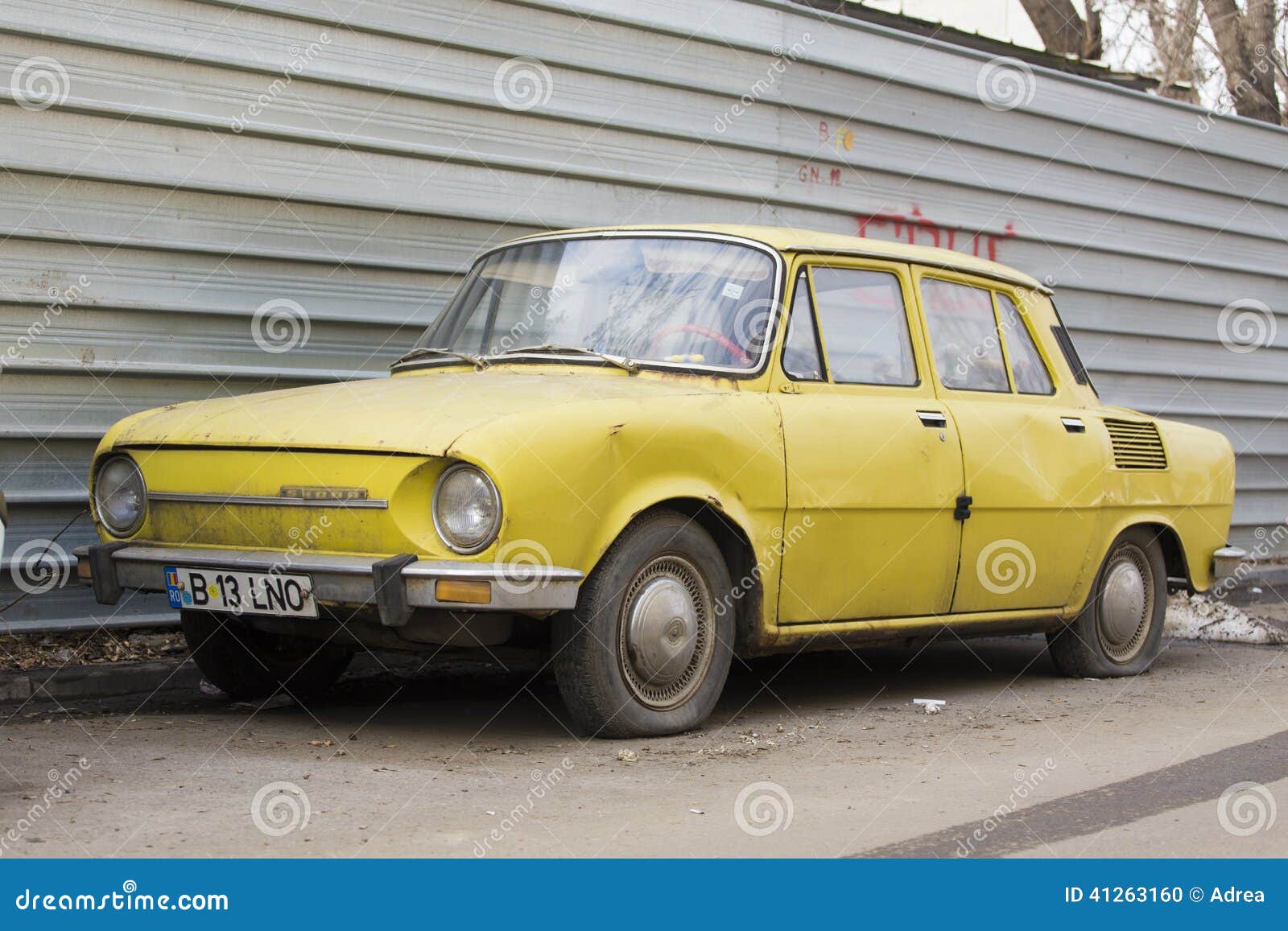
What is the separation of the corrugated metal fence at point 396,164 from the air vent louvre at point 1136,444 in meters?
2.72

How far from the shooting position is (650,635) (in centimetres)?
511

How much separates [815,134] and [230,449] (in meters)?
5.30

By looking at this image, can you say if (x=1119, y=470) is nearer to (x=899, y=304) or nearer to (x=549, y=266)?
(x=899, y=304)

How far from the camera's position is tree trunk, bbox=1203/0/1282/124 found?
17438mm

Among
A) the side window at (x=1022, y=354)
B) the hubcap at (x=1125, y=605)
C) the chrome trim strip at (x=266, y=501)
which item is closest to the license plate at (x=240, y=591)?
the chrome trim strip at (x=266, y=501)

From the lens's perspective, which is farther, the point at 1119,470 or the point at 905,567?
the point at 1119,470

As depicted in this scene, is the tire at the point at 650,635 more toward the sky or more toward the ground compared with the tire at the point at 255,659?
more toward the sky

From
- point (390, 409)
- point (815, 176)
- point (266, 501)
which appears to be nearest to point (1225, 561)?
point (815, 176)

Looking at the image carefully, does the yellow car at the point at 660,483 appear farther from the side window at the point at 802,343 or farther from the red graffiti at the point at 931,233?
the red graffiti at the point at 931,233

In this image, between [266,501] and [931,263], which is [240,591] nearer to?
[266,501]

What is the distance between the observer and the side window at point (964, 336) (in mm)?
6496

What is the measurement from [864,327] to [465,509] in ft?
6.96

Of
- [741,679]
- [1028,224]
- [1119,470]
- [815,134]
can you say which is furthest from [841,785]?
[1028,224]

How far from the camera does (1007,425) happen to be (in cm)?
651
